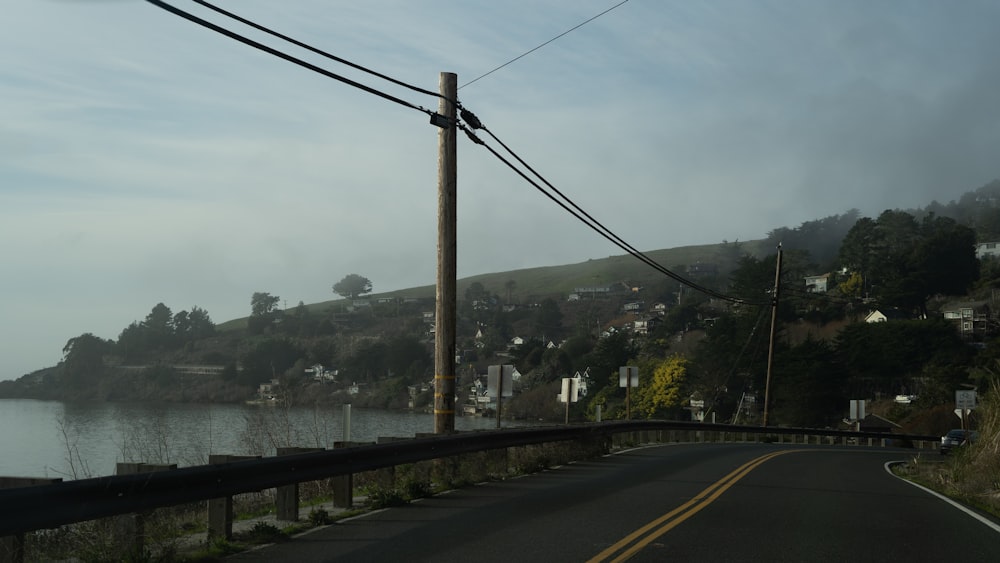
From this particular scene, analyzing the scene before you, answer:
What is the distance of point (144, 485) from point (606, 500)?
688cm

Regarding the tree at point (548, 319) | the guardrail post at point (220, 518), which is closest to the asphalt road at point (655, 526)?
the guardrail post at point (220, 518)

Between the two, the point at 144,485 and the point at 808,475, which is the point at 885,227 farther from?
the point at 144,485

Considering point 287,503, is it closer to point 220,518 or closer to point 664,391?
point 220,518

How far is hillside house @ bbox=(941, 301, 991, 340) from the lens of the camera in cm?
11099

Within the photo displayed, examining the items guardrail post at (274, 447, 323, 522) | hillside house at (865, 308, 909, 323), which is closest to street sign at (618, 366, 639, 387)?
guardrail post at (274, 447, 323, 522)

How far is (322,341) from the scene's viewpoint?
104 meters

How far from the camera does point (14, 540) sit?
22.9ft

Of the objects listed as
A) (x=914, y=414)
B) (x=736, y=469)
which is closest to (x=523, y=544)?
(x=736, y=469)

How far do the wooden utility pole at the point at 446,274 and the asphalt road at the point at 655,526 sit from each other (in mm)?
2189

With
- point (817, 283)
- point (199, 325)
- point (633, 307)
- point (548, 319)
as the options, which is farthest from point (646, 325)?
point (199, 325)

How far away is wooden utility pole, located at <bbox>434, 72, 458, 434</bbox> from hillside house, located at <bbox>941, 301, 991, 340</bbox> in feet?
340

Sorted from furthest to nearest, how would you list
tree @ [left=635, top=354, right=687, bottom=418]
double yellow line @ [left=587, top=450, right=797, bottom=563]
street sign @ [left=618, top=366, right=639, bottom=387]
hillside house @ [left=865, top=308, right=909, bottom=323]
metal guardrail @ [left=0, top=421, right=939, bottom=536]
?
hillside house @ [left=865, top=308, right=909, bottom=323]
tree @ [left=635, top=354, right=687, bottom=418]
street sign @ [left=618, top=366, right=639, bottom=387]
double yellow line @ [left=587, top=450, right=797, bottom=563]
metal guardrail @ [left=0, top=421, right=939, bottom=536]

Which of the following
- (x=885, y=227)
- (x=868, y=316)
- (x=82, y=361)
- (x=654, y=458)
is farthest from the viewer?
(x=885, y=227)

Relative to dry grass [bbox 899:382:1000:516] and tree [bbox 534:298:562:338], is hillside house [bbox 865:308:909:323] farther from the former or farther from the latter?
dry grass [bbox 899:382:1000:516]
